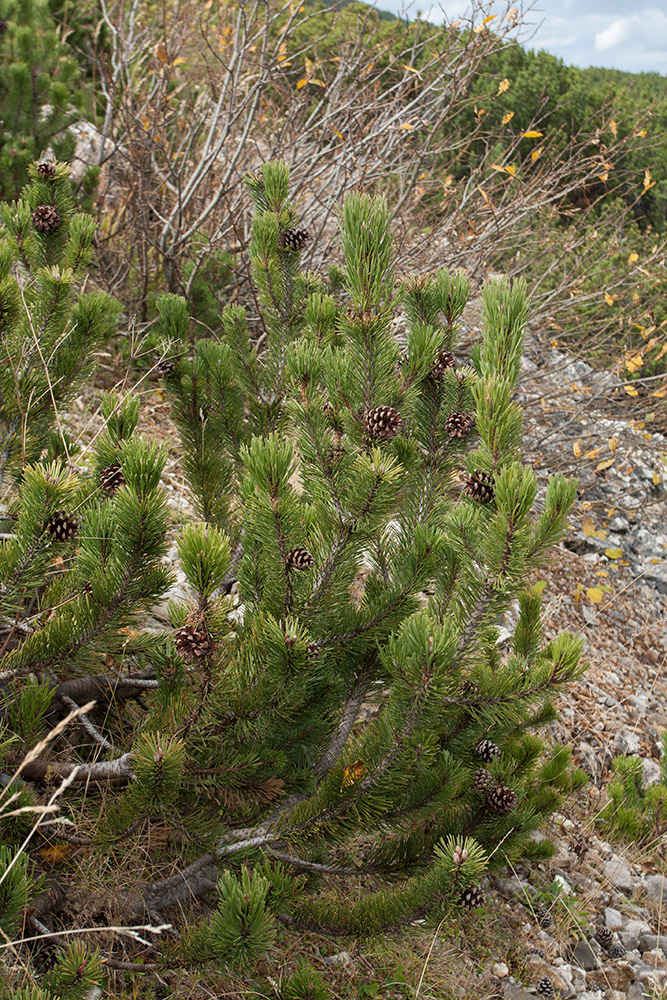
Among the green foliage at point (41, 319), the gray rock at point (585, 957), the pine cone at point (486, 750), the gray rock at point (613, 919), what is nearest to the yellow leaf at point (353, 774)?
the pine cone at point (486, 750)

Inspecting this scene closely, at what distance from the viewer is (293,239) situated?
2266 mm

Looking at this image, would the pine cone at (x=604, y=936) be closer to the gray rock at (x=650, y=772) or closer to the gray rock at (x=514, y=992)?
the gray rock at (x=514, y=992)

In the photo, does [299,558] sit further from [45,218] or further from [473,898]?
[45,218]

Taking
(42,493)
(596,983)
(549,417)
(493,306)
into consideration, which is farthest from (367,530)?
(549,417)

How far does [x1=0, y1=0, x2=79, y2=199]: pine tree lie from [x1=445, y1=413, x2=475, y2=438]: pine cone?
3.85 metres

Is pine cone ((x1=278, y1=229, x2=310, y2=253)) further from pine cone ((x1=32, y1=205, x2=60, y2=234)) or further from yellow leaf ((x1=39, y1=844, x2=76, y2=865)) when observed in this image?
yellow leaf ((x1=39, y1=844, x2=76, y2=865))

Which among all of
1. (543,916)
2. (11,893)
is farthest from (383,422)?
(543,916)

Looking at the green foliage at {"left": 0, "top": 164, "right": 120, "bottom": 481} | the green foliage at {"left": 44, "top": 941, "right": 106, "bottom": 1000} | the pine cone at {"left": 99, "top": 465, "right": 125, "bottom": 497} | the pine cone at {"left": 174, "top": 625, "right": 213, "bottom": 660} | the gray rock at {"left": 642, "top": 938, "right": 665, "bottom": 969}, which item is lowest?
the gray rock at {"left": 642, "top": 938, "right": 665, "bottom": 969}

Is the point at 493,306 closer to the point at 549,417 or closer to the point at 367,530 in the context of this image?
the point at 367,530

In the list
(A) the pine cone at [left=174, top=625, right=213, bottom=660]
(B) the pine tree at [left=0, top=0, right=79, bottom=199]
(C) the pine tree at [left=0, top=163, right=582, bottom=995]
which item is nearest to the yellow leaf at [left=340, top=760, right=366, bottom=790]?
(C) the pine tree at [left=0, top=163, right=582, bottom=995]

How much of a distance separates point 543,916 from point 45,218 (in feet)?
10.8

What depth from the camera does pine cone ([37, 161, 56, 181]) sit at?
2.26 m

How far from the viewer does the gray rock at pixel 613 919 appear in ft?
10.2

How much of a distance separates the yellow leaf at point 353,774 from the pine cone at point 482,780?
0.45 m
